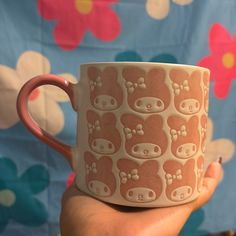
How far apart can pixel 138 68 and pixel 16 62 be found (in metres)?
0.34

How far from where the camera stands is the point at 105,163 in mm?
376

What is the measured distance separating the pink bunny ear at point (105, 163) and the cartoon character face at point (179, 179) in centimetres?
6

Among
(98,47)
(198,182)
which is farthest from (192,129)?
(98,47)

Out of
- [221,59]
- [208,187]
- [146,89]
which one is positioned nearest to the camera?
[146,89]

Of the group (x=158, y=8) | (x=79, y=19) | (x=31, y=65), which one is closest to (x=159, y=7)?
(x=158, y=8)

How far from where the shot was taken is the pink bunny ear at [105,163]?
37 cm

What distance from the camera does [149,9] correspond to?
671mm

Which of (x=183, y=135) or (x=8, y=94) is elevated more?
(x=183, y=135)

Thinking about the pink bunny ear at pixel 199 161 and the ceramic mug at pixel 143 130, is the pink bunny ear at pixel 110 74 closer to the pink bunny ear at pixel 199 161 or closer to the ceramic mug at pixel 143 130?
the ceramic mug at pixel 143 130

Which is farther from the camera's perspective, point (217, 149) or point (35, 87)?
point (217, 149)

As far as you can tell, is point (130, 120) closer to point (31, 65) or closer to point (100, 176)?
point (100, 176)

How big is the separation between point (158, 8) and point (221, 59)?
0.18 meters

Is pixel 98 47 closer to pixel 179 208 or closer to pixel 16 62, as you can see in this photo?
pixel 16 62

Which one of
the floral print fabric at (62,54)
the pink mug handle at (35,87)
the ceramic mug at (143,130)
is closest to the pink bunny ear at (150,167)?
the ceramic mug at (143,130)
